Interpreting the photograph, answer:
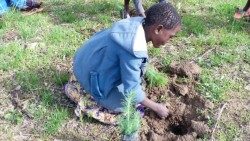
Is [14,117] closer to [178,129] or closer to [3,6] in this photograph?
[178,129]

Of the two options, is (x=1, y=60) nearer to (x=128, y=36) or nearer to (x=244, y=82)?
(x=128, y=36)

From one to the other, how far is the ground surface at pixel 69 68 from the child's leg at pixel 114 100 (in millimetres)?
195

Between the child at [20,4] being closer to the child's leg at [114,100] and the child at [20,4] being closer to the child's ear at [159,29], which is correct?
the child's leg at [114,100]

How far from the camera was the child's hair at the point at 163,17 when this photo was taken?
3.12 m

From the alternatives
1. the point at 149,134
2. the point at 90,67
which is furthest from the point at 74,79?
the point at 149,134

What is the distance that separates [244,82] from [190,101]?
621 mm

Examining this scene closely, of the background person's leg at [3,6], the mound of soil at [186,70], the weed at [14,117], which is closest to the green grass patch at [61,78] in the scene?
the weed at [14,117]

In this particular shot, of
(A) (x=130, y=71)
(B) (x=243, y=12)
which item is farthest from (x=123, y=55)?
(B) (x=243, y=12)

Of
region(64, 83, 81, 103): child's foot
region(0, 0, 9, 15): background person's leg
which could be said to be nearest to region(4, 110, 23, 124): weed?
region(64, 83, 81, 103): child's foot

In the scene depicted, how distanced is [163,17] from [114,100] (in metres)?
0.85

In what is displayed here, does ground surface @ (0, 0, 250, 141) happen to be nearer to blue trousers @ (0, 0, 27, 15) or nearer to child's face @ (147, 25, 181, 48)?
blue trousers @ (0, 0, 27, 15)

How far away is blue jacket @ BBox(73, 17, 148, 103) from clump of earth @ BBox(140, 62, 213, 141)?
481mm

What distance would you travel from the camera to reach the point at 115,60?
324cm

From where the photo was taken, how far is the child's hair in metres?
3.12
